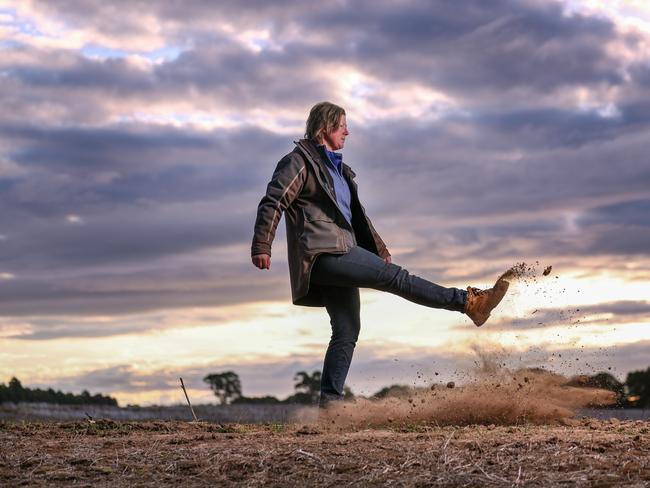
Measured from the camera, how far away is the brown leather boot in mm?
7664

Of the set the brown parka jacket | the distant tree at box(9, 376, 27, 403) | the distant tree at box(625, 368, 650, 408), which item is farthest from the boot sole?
the distant tree at box(9, 376, 27, 403)

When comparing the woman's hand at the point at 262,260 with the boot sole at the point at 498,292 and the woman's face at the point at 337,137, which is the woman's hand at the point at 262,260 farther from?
the boot sole at the point at 498,292

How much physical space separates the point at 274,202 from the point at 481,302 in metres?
1.90

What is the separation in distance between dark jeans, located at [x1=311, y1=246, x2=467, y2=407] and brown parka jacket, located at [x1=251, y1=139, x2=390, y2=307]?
0.12 meters

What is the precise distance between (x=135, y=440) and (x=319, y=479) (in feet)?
7.98

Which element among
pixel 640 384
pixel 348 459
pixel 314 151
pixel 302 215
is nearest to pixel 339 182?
pixel 314 151

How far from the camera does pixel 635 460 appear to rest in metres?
5.40

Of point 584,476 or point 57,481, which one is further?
point 57,481

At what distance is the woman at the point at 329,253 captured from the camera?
756 centimetres

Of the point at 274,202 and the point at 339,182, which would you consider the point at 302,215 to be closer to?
the point at 274,202

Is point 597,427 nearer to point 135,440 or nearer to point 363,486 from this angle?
point 363,486

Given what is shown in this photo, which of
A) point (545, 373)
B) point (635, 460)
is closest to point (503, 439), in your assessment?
point (635, 460)

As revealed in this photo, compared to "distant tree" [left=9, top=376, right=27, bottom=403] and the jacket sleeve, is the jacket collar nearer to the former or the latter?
the jacket sleeve

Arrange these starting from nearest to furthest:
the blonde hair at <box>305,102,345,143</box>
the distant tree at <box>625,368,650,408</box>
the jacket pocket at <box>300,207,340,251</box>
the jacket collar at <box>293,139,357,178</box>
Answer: the jacket pocket at <box>300,207,340,251</box>
the jacket collar at <box>293,139,357,178</box>
the blonde hair at <box>305,102,345,143</box>
the distant tree at <box>625,368,650,408</box>
